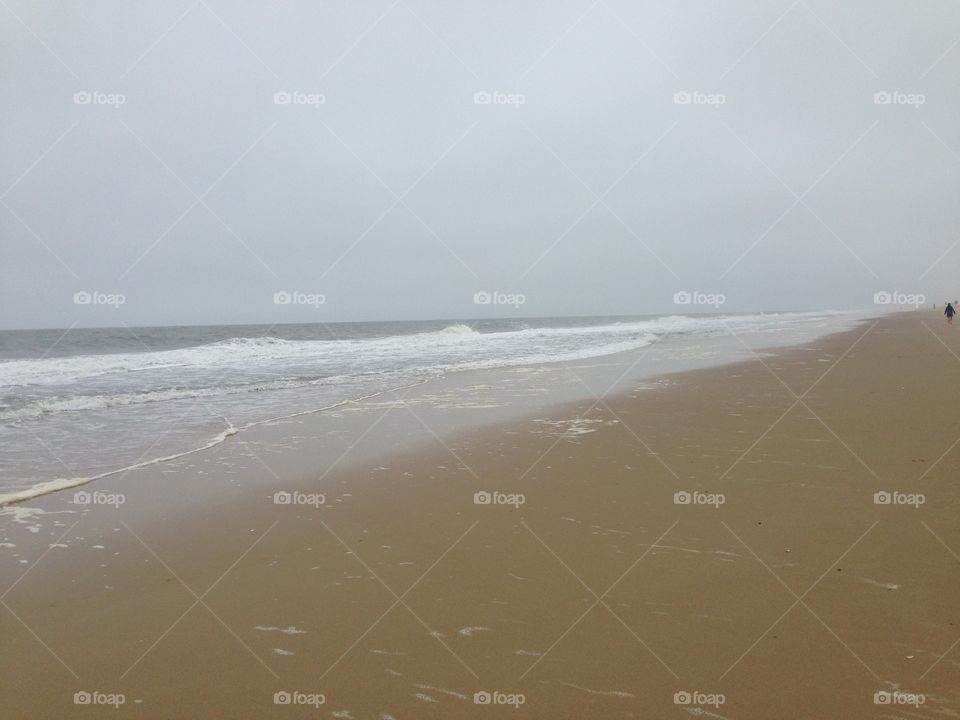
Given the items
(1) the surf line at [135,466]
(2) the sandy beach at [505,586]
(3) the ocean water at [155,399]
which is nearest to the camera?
(2) the sandy beach at [505,586]

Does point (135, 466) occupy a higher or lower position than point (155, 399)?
lower

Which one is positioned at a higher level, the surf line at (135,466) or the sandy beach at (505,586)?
the surf line at (135,466)

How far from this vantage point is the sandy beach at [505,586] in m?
3.04

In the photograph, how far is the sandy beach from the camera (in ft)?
9.97

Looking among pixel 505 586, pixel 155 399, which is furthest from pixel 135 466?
pixel 155 399

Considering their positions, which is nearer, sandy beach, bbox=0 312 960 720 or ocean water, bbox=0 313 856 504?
sandy beach, bbox=0 312 960 720

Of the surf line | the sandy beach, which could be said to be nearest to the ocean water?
the surf line

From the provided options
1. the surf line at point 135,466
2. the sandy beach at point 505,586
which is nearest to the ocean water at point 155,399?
the surf line at point 135,466

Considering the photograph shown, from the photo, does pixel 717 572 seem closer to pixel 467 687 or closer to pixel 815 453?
pixel 467 687

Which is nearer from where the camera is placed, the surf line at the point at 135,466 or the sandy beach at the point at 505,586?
the sandy beach at the point at 505,586

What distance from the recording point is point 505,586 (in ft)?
13.6

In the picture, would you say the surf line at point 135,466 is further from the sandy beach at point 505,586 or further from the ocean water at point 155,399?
the sandy beach at point 505,586

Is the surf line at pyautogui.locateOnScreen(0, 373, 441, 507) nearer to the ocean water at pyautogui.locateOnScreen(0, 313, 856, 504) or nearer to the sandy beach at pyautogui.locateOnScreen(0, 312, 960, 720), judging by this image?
the ocean water at pyautogui.locateOnScreen(0, 313, 856, 504)

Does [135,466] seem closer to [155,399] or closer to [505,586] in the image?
[505,586]
